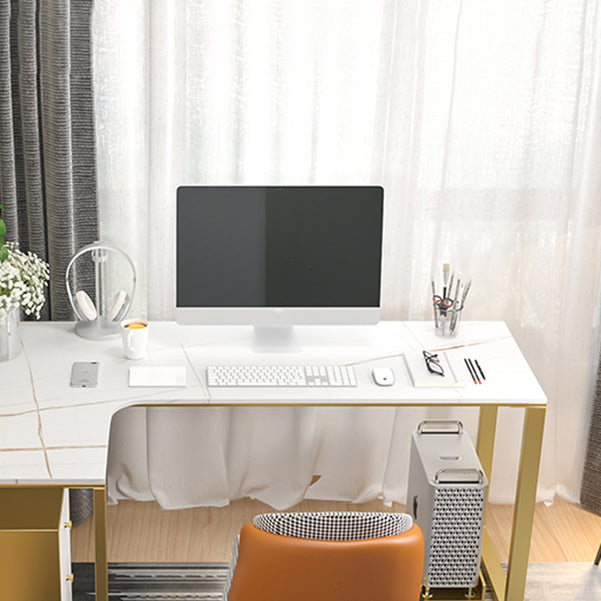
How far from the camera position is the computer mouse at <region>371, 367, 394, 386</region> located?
8.36 feet

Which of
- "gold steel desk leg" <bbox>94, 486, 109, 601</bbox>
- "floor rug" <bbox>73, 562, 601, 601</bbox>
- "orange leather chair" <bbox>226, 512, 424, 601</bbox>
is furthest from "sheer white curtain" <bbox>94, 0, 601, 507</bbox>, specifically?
"orange leather chair" <bbox>226, 512, 424, 601</bbox>

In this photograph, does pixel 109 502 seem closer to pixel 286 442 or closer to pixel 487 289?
pixel 286 442

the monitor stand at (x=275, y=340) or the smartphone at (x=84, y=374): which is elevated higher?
the monitor stand at (x=275, y=340)

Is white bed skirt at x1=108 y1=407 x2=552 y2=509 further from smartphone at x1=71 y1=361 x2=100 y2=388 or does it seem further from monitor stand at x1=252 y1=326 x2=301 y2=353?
smartphone at x1=71 y1=361 x2=100 y2=388

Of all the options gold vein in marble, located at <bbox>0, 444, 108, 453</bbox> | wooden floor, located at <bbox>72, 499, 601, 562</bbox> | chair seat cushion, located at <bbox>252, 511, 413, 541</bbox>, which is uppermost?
gold vein in marble, located at <bbox>0, 444, 108, 453</bbox>

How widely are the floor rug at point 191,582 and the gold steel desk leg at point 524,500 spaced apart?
0.18m

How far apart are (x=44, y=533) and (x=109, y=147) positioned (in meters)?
1.32

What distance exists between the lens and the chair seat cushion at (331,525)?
74.6 inches

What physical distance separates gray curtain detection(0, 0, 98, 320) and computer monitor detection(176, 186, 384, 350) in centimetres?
46

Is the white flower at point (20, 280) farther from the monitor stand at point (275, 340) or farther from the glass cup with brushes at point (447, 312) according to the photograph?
the glass cup with brushes at point (447, 312)

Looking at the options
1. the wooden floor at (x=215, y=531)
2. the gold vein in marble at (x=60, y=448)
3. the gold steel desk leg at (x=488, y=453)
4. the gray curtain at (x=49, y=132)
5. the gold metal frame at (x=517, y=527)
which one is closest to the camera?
the gold vein in marble at (x=60, y=448)

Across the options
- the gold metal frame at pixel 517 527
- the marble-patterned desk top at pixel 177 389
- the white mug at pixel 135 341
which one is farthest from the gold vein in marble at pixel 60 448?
the white mug at pixel 135 341

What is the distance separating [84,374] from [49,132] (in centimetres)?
78

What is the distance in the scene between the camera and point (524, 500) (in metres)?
2.63
